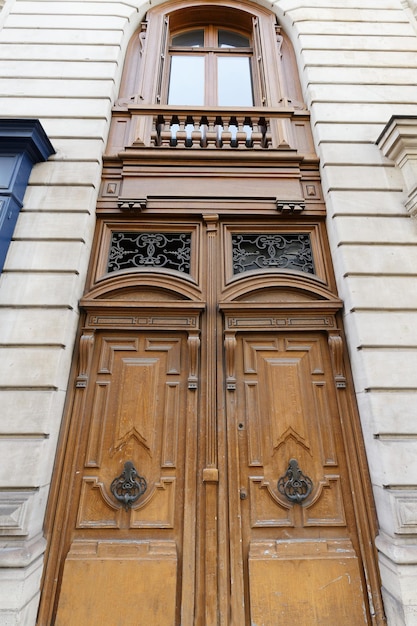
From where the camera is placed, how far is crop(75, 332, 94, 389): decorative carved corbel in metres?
4.04

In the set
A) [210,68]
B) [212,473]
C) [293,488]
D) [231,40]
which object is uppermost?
[231,40]

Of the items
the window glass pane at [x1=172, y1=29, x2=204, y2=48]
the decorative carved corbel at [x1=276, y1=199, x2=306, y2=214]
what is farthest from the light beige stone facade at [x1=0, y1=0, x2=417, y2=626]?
the window glass pane at [x1=172, y1=29, x2=204, y2=48]

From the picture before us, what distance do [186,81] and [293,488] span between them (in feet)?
23.3

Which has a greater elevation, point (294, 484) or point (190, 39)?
point (190, 39)

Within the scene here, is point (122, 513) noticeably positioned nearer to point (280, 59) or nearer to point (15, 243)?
point (15, 243)

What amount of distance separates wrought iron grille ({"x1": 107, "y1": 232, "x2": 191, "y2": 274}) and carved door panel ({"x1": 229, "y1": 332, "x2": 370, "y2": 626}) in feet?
4.66

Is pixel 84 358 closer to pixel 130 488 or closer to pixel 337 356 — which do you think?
pixel 130 488

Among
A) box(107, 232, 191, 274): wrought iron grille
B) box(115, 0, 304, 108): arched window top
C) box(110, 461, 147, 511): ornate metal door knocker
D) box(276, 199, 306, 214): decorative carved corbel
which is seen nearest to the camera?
box(110, 461, 147, 511): ornate metal door knocker

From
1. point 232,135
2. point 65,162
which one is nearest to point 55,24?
point 65,162

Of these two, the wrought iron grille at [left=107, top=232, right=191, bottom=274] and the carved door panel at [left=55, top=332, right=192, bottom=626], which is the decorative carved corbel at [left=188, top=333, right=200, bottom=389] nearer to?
the carved door panel at [left=55, top=332, right=192, bottom=626]

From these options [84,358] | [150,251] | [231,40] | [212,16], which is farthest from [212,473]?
[212,16]

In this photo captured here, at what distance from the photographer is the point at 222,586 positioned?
3.34 metres

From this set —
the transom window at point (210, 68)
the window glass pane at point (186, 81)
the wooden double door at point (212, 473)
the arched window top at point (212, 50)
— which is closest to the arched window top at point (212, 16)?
the arched window top at point (212, 50)

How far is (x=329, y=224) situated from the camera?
4.80 meters
